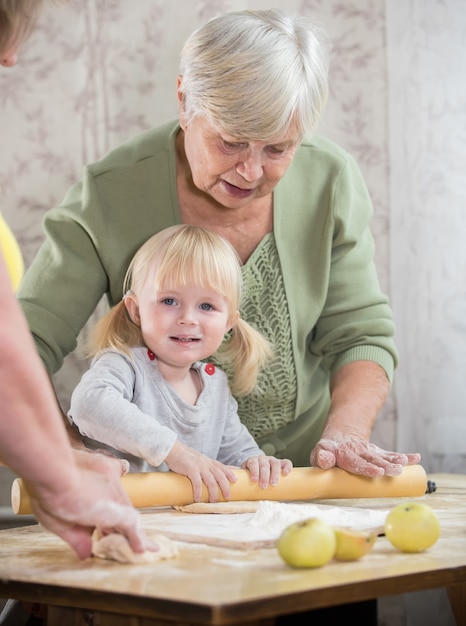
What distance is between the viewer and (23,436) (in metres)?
1.03

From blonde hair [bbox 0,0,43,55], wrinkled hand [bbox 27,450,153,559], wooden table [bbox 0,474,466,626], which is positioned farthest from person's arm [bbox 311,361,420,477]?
blonde hair [bbox 0,0,43,55]

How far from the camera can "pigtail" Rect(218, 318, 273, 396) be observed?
206 centimetres

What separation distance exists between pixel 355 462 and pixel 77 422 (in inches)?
21.3

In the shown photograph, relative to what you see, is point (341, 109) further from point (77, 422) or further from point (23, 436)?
point (23, 436)

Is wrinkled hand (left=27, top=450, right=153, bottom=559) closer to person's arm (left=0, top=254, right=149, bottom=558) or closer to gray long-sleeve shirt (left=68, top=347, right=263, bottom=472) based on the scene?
person's arm (left=0, top=254, right=149, bottom=558)

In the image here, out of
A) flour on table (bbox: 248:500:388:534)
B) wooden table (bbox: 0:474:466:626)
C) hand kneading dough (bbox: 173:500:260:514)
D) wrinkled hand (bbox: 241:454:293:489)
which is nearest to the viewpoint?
wooden table (bbox: 0:474:466:626)

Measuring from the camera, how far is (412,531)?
129 centimetres

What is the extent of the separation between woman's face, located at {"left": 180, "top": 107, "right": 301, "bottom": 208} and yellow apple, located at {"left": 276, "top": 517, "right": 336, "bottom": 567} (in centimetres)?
89

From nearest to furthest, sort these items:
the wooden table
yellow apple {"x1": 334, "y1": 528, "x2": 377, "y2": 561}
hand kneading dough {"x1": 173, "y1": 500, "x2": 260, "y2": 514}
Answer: the wooden table, yellow apple {"x1": 334, "y1": 528, "x2": 377, "y2": 561}, hand kneading dough {"x1": 173, "y1": 500, "x2": 260, "y2": 514}

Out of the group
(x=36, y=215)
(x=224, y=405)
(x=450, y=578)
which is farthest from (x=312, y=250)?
(x=450, y=578)

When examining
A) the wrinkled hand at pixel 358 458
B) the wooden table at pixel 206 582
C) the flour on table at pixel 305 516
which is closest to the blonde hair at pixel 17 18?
the wooden table at pixel 206 582

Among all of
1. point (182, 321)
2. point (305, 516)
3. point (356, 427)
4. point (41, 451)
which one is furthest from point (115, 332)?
point (41, 451)

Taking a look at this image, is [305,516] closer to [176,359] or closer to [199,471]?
[199,471]

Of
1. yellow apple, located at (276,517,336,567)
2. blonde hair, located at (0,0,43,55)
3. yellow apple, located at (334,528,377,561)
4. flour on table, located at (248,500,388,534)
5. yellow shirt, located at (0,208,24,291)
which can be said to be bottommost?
flour on table, located at (248,500,388,534)
